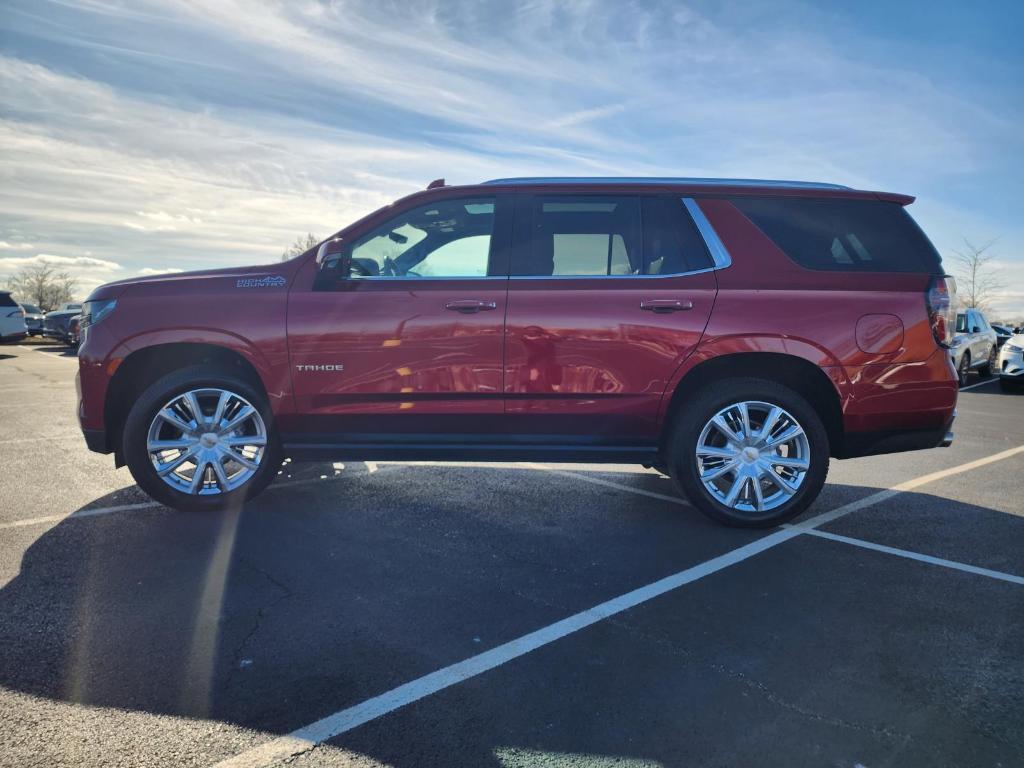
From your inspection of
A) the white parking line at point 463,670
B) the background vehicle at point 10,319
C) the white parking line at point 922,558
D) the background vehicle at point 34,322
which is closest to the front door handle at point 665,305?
the white parking line at point 463,670

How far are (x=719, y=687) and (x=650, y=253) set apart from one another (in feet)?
8.86

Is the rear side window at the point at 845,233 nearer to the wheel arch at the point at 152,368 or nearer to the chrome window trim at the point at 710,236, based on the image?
the chrome window trim at the point at 710,236

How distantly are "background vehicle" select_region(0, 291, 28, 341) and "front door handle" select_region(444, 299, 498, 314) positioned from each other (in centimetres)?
2035

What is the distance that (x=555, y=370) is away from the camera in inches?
173

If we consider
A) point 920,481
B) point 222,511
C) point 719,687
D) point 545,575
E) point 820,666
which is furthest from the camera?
point 920,481

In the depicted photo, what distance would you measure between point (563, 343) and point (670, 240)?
3.12 ft

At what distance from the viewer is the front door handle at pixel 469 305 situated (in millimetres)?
4359

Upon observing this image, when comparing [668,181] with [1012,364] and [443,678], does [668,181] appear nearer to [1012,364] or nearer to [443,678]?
[443,678]

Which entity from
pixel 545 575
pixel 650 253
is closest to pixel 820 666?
pixel 545 575

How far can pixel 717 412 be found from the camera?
4.41m

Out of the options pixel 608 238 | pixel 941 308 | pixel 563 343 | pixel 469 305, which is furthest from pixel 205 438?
pixel 941 308

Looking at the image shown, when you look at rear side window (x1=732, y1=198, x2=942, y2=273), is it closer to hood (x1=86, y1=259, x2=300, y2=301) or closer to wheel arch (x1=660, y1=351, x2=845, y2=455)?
wheel arch (x1=660, y1=351, x2=845, y2=455)

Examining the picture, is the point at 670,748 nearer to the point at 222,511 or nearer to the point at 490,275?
the point at 490,275

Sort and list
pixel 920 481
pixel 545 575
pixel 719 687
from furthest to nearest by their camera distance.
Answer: pixel 920 481
pixel 545 575
pixel 719 687
